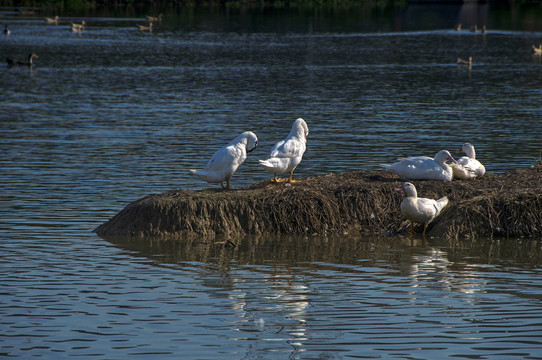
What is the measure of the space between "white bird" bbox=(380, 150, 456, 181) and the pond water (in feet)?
4.87

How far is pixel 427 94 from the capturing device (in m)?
35.8

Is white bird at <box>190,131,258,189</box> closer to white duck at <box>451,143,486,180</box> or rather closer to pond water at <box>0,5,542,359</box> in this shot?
pond water at <box>0,5,542,359</box>

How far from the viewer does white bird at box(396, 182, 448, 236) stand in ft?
43.5

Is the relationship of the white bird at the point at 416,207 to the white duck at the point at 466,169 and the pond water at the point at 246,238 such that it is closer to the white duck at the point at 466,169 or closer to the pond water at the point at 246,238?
the pond water at the point at 246,238

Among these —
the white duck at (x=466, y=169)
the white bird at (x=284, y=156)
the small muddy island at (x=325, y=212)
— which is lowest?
the small muddy island at (x=325, y=212)

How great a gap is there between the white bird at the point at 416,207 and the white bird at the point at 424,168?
38.4 inches

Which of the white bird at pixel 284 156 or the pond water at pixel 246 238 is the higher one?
the white bird at pixel 284 156

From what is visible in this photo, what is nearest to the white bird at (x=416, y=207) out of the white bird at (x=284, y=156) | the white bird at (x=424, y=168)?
the white bird at (x=424, y=168)

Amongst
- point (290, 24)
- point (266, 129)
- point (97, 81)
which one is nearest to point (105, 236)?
point (266, 129)

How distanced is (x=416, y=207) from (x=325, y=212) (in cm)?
157

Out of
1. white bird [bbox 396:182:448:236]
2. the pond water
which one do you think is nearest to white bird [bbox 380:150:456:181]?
white bird [bbox 396:182:448:236]

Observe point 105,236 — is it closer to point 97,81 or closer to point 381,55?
point 97,81

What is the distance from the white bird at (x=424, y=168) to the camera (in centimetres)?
1450

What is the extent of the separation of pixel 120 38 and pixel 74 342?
56433 mm
